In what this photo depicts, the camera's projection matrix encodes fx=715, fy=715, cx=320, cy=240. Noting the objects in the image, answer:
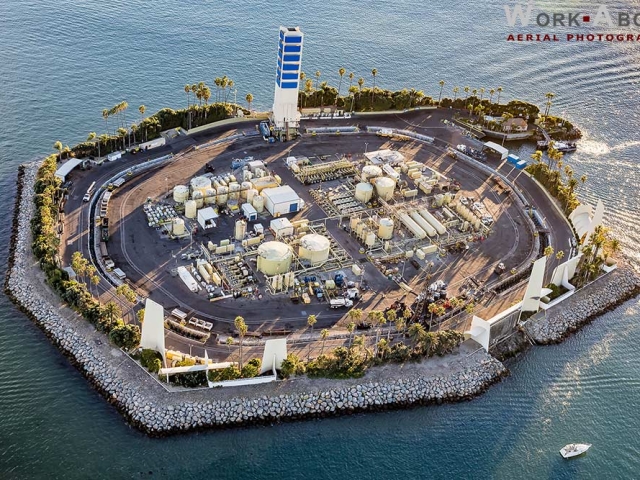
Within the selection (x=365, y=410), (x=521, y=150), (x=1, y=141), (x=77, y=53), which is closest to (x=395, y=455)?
(x=365, y=410)

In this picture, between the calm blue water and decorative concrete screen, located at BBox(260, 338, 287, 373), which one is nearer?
the calm blue water

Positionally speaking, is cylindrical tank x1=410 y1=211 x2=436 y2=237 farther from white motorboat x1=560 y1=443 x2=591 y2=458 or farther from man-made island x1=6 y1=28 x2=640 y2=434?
white motorboat x1=560 y1=443 x2=591 y2=458

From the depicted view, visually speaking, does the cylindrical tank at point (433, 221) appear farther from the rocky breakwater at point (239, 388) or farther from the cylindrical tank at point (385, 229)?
the rocky breakwater at point (239, 388)

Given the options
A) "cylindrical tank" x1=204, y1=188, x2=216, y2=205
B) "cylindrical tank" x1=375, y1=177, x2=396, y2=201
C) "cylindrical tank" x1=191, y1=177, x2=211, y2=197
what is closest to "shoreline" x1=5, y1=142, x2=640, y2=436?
"cylindrical tank" x1=204, y1=188, x2=216, y2=205

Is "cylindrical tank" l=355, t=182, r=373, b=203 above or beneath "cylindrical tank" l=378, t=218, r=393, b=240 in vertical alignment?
above

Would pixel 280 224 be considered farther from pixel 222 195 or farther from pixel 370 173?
pixel 370 173

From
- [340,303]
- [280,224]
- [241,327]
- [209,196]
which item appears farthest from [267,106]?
[241,327]
